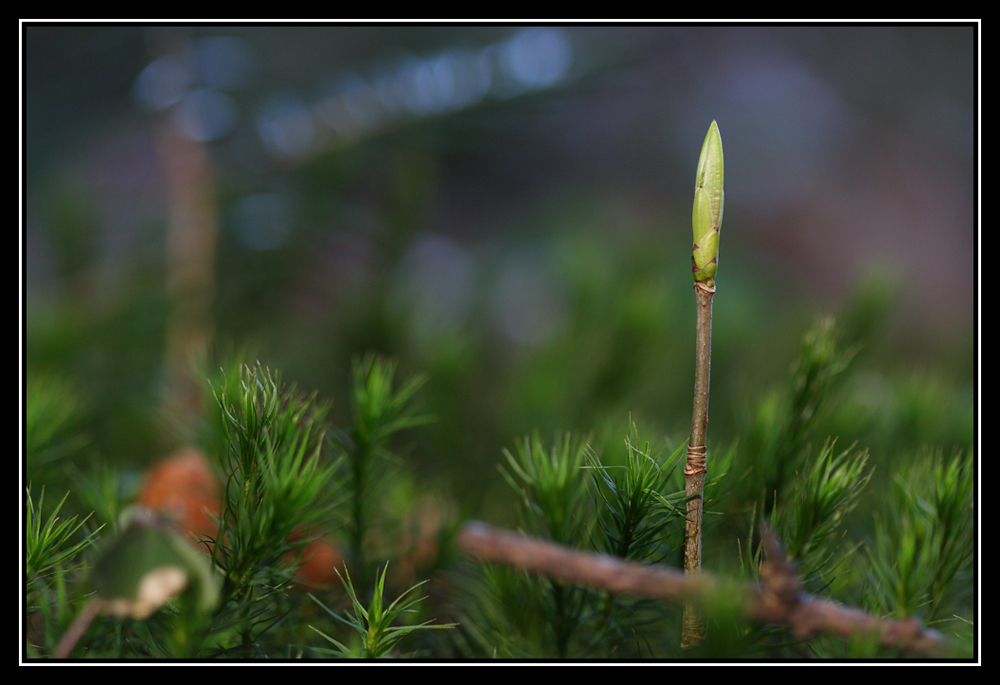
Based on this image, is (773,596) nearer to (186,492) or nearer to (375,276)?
(186,492)

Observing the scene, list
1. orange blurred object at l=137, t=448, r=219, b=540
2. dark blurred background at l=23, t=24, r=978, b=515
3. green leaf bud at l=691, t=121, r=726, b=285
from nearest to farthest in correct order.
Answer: green leaf bud at l=691, t=121, r=726, b=285 → orange blurred object at l=137, t=448, r=219, b=540 → dark blurred background at l=23, t=24, r=978, b=515

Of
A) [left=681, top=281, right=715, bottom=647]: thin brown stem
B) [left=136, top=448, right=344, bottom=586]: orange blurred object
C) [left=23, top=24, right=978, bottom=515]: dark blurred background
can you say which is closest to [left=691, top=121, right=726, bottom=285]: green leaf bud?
[left=681, top=281, right=715, bottom=647]: thin brown stem

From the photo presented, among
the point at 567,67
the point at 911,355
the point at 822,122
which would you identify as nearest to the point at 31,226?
the point at 567,67

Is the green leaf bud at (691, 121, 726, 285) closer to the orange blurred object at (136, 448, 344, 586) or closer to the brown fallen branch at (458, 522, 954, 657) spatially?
the brown fallen branch at (458, 522, 954, 657)

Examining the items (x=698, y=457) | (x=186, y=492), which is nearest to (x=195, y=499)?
(x=186, y=492)

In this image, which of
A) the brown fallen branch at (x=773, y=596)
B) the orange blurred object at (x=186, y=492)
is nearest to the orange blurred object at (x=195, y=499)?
the orange blurred object at (x=186, y=492)

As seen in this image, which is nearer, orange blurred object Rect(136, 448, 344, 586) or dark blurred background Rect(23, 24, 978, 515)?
orange blurred object Rect(136, 448, 344, 586)

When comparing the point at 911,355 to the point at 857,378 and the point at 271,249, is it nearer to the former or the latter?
the point at 857,378
